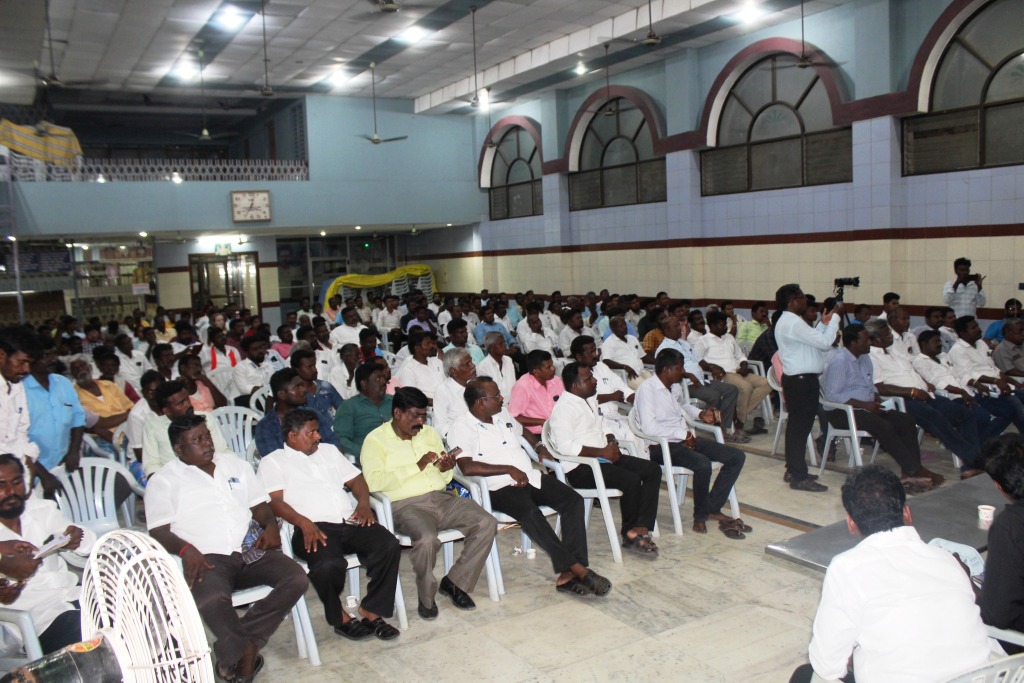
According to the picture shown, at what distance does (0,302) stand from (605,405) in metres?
11.7

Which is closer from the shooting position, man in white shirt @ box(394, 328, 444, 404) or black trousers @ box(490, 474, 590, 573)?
black trousers @ box(490, 474, 590, 573)

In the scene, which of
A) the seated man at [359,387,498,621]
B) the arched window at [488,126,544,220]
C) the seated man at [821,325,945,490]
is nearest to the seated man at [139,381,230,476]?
the seated man at [359,387,498,621]

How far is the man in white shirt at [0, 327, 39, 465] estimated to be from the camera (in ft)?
14.6

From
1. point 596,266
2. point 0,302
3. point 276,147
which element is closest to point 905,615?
point 596,266

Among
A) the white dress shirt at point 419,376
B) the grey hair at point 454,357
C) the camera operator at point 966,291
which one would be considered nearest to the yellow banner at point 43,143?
the white dress shirt at point 419,376

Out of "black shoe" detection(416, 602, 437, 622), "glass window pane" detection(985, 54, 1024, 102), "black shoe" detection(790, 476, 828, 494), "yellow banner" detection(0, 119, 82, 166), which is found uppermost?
"yellow banner" detection(0, 119, 82, 166)

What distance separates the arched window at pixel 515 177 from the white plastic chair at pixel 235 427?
1030 centimetres

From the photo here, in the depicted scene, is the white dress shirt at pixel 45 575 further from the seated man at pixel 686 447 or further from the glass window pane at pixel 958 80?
the glass window pane at pixel 958 80

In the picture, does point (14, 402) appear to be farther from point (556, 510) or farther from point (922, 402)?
point (922, 402)

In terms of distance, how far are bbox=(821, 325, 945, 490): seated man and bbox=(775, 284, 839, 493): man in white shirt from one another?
0.53 feet

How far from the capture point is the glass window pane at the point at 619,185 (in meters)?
13.2

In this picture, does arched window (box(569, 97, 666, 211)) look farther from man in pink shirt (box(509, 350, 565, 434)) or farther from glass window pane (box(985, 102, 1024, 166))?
man in pink shirt (box(509, 350, 565, 434))

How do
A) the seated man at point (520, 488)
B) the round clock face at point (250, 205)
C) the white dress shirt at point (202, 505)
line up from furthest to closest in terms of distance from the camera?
the round clock face at point (250, 205)
the seated man at point (520, 488)
the white dress shirt at point (202, 505)

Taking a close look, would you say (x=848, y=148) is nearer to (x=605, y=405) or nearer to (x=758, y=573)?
(x=605, y=405)
